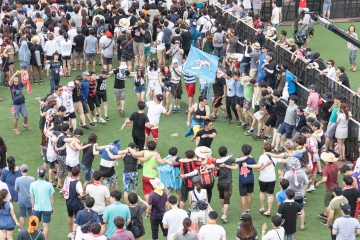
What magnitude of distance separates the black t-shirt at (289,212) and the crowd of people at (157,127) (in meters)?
0.02

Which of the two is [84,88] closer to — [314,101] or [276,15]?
[314,101]

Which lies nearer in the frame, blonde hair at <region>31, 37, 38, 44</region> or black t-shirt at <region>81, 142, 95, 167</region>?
black t-shirt at <region>81, 142, 95, 167</region>

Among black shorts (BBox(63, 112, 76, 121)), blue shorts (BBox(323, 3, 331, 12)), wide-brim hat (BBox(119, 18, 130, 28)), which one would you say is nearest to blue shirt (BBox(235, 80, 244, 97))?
black shorts (BBox(63, 112, 76, 121))

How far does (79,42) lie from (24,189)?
10321 mm

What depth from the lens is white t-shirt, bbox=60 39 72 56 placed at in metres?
23.2

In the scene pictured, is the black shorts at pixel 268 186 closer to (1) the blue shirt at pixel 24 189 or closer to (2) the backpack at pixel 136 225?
(2) the backpack at pixel 136 225

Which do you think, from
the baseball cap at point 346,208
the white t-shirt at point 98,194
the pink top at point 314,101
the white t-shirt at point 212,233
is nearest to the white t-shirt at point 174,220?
the white t-shirt at point 212,233

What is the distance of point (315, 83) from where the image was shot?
20531 mm

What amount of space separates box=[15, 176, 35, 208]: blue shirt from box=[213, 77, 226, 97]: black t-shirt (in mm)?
7221

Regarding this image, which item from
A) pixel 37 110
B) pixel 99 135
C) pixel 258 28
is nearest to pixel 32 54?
pixel 37 110

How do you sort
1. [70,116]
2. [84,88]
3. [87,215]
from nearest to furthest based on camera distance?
[87,215] → [70,116] → [84,88]

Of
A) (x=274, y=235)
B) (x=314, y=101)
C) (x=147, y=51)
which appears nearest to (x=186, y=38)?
(x=147, y=51)

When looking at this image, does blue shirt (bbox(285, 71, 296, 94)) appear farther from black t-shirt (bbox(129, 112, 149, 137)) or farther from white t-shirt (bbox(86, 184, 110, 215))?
white t-shirt (bbox(86, 184, 110, 215))

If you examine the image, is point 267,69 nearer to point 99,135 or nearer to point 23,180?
point 99,135
